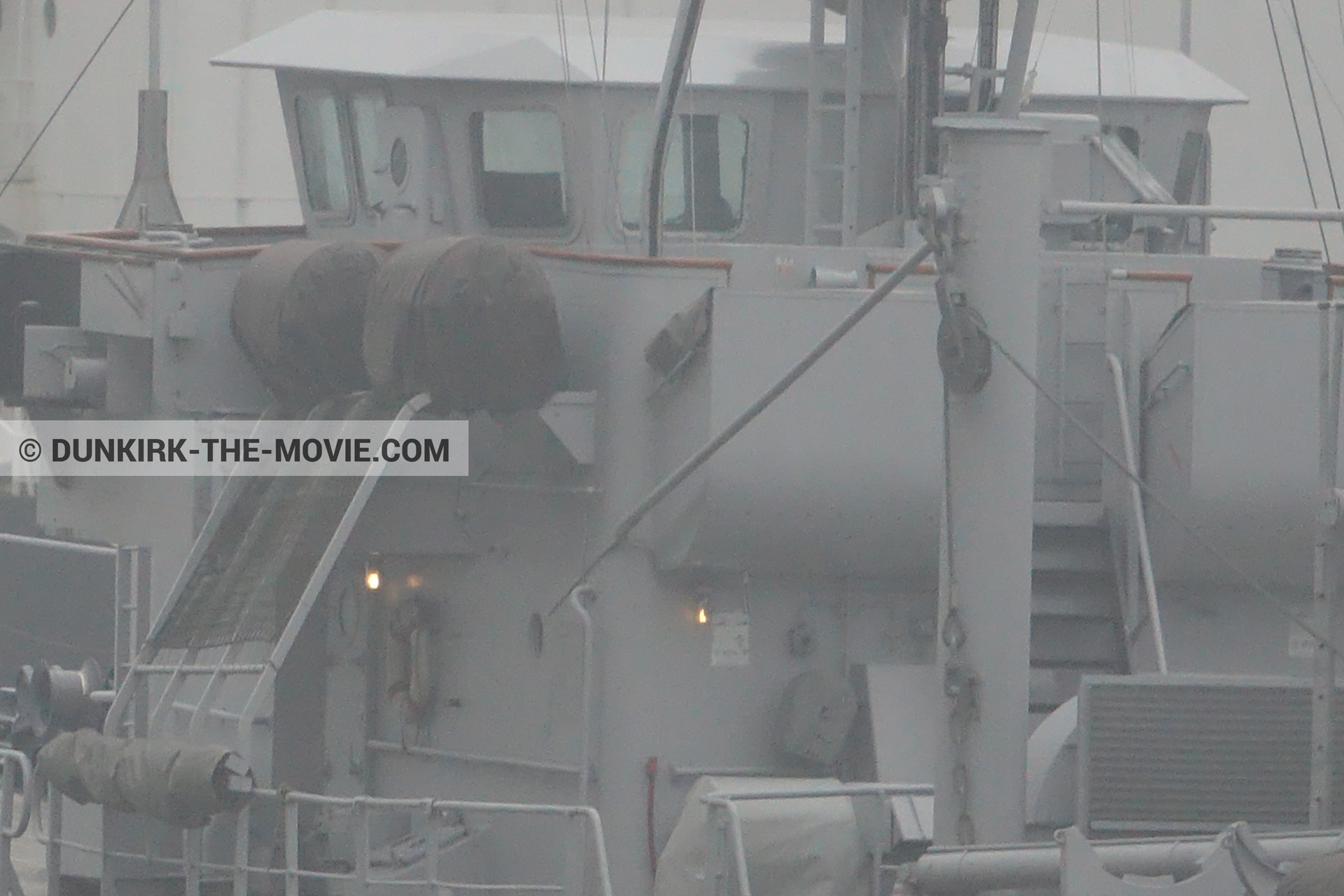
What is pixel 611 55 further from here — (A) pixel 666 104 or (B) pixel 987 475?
(B) pixel 987 475

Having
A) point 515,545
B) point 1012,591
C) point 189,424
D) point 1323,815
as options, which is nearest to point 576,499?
point 515,545

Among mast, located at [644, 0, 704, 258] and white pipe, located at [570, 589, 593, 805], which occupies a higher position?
mast, located at [644, 0, 704, 258]

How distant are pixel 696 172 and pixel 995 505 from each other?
4.15 m

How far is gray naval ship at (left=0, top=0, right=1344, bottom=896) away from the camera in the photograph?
8.26m

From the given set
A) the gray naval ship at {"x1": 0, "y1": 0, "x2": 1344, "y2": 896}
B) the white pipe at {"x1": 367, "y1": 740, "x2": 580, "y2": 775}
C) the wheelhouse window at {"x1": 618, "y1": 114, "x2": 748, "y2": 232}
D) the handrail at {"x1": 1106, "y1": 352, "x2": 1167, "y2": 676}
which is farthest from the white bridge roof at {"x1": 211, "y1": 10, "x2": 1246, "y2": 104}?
the white pipe at {"x1": 367, "y1": 740, "x2": 580, "y2": 775}

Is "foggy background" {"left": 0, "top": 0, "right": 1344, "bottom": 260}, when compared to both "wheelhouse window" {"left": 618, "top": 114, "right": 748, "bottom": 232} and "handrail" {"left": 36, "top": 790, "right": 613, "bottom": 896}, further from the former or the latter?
"handrail" {"left": 36, "top": 790, "right": 613, "bottom": 896}

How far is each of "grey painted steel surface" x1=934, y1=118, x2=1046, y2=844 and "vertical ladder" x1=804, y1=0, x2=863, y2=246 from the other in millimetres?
3354

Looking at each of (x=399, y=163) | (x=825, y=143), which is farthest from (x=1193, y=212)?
(x=399, y=163)

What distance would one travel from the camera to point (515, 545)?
35.1 ft

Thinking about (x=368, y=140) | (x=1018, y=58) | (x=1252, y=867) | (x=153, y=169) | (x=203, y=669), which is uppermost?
(x=1018, y=58)

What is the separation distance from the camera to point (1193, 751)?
8.30 metres

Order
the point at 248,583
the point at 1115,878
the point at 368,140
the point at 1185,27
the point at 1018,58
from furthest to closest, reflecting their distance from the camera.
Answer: the point at 1185,27, the point at 368,140, the point at 248,583, the point at 1018,58, the point at 1115,878

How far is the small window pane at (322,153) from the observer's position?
12375 millimetres

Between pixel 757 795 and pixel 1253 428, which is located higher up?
pixel 1253 428
